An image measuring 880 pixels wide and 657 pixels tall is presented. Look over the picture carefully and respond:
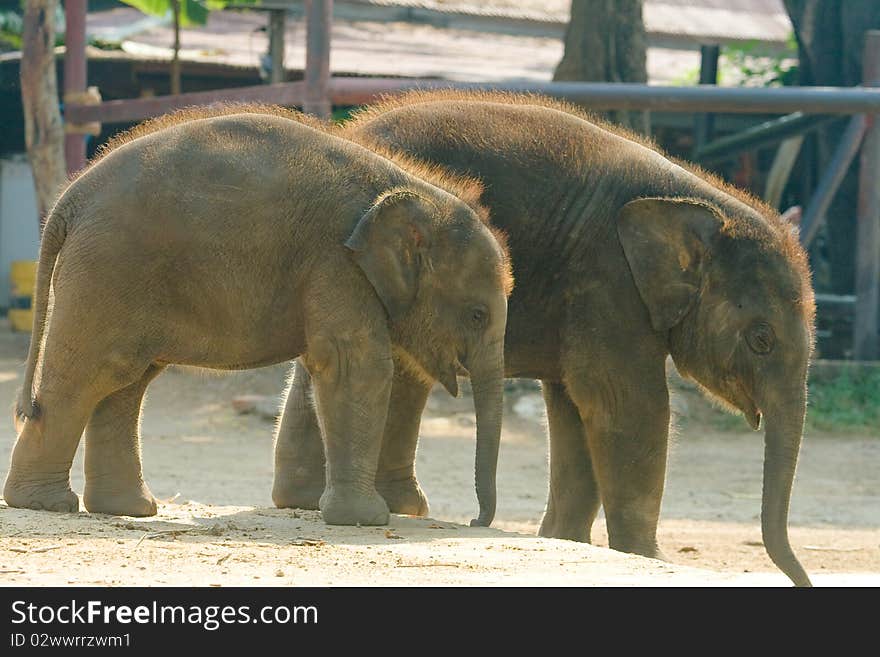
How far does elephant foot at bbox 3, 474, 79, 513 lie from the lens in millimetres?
5344

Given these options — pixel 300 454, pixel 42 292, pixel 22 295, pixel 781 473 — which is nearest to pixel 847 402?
pixel 781 473

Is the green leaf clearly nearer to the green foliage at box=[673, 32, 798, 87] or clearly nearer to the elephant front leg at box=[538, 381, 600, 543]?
the green foliage at box=[673, 32, 798, 87]

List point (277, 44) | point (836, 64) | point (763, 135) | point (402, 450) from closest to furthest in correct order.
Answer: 1. point (402, 450)
2. point (763, 135)
3. point (277, 44)
4. point (836, 64)

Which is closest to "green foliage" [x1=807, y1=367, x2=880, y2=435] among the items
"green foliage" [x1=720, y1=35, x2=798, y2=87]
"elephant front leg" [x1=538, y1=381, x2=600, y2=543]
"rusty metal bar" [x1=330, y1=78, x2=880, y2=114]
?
"rusty metal bar" [x1=330, y1=78, x2=880, y2=114]

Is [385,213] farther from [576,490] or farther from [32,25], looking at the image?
[32,25]

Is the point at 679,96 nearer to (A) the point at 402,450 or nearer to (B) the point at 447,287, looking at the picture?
(A) the point at 402,450

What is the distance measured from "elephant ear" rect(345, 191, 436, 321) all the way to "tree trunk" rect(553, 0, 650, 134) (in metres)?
7.36

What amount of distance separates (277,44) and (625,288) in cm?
818

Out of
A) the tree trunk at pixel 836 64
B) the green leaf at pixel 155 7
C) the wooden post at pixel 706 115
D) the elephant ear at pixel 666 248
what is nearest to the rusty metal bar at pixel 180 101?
the green leaf at pixel 155 7

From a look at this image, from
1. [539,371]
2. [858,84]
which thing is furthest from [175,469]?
[858,84]

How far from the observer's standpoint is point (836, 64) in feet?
44.2

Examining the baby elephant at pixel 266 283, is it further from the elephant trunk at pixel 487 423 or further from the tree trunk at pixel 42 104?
the tree trunk at pixel 42 104

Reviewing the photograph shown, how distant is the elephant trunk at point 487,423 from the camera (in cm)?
516

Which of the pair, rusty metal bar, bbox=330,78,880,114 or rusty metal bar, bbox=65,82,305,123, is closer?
rusty metal bar, bbox=330,78,880,114
